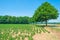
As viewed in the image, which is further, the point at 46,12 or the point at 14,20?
the point at 14,20

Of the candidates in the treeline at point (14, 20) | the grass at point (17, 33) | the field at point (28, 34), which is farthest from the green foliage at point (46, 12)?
the treeline at point (14, 20)

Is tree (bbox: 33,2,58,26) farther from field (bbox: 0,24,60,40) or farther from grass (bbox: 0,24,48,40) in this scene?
field (bbox: 0,24,60,40)

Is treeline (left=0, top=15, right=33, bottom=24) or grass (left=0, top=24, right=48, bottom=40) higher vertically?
treeline (left=0, top=15, right=33, bottom=24)

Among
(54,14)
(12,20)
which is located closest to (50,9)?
(54,14)

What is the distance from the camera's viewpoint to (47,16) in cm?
4616

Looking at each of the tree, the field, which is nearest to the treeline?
the tree

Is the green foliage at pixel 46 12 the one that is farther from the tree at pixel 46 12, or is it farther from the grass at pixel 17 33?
the grass at pixel 17 33

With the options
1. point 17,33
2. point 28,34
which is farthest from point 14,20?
point 28,34

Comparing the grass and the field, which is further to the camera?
the field

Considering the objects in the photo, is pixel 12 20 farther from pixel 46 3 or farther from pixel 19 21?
pixel 46 3

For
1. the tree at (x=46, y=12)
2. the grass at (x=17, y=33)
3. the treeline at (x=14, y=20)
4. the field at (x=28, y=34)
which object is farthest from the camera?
the treeline at (x=14, y=20)

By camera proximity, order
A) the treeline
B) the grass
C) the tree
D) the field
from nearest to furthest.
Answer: the grass, the field, the tree, the treeline

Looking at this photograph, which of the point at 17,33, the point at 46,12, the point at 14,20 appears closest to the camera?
the point at 17,33

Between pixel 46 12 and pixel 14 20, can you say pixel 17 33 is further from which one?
pixel 14 20
